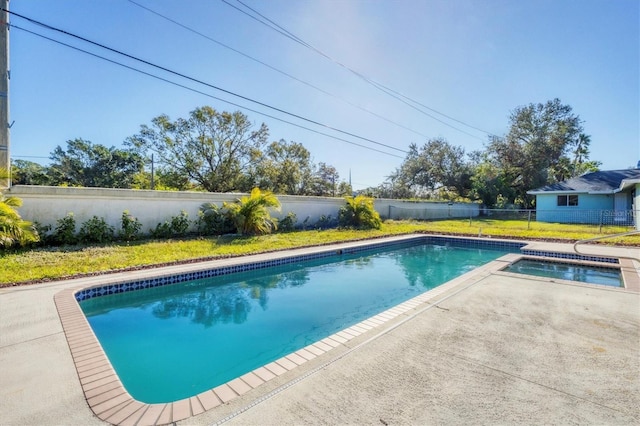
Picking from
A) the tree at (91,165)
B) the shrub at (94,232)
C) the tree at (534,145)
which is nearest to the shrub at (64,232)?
the shrub at (94,232)

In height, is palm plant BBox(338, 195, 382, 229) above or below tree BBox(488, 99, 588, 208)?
below

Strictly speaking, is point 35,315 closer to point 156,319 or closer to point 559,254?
point 156,319

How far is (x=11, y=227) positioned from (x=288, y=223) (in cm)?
863

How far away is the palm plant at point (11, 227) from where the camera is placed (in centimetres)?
668

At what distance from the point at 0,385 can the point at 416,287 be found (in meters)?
6.52

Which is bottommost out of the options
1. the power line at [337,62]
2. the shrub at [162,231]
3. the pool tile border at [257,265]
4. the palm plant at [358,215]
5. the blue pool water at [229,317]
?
the blue pool water at [229,317]

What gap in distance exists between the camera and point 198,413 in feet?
6.71

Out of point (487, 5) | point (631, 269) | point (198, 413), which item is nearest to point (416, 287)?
point (631, 269)

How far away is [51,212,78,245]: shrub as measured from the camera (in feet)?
27.2

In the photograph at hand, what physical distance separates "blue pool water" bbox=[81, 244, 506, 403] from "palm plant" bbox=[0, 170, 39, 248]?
3.42m

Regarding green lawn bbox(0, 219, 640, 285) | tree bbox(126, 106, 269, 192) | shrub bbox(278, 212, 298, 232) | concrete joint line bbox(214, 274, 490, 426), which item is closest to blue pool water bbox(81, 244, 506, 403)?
concrete joint line bbox(214, 274, 490, 426)

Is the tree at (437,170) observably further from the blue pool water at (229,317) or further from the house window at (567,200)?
the blue pool water at (229,317)

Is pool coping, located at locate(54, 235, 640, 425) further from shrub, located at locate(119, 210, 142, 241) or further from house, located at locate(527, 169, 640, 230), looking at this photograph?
house, located at locate(527, 169, 640, 230)

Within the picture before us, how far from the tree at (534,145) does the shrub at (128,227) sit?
93.0ft
